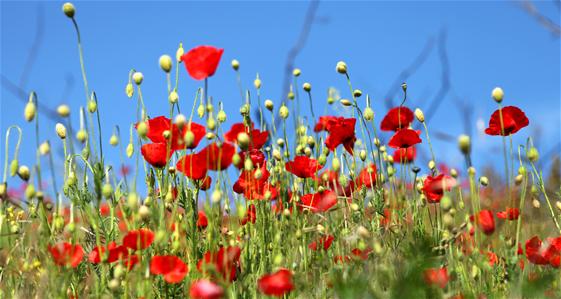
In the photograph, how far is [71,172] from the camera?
2246mm

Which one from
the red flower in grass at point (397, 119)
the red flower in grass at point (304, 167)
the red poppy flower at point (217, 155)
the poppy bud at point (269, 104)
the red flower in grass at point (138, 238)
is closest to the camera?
the red flower in grass at point (138, 238)

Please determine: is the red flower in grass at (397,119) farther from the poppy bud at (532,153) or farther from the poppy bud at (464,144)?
the poppy bud at (464,144)

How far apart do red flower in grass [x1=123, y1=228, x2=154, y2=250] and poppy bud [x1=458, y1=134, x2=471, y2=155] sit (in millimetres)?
767

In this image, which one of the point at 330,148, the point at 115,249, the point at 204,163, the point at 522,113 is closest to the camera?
the point at 115,249

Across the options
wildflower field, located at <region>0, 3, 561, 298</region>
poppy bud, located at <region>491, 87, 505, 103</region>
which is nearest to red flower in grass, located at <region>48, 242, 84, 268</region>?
wildflower field, located at <region>0, 3, 561, 298</region>

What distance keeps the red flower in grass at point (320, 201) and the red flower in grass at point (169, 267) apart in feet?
1.74

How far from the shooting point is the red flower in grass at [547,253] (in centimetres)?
205

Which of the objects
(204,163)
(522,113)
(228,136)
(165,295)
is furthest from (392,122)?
(165,295)

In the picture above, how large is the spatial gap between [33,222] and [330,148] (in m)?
1.00

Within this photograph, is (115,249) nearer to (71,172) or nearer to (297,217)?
(71,172)

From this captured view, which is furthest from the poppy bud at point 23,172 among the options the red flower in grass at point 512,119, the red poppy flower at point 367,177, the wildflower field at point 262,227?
the red flower in grass at point 512,119

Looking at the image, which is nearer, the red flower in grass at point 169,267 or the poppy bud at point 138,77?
the red flower in grass at point 169,267

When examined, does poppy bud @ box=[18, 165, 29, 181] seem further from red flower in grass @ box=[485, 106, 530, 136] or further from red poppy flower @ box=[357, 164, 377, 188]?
red flower in grass @ box=[485, 106, 530, 136]

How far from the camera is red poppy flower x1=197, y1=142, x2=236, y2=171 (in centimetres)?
191
